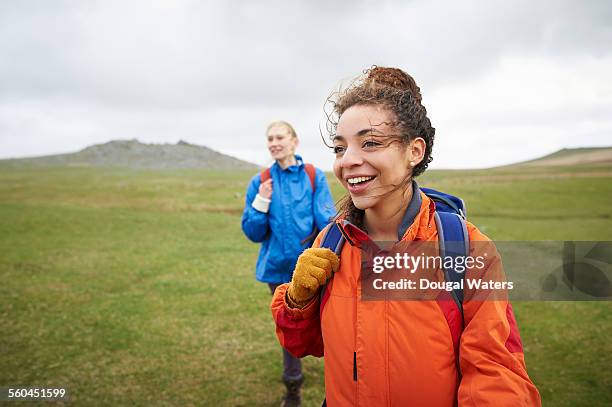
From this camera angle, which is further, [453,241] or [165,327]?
[165,327]

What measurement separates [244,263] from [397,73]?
46.5 ft

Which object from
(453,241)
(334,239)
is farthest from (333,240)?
(453,241)

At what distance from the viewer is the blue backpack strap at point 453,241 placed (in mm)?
2119

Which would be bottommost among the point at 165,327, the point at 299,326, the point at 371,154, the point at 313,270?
the point at 165,327

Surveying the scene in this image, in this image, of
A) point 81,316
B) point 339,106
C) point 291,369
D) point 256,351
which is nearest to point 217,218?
point 81,316

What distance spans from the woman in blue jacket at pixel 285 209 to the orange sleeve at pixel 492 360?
10.9 ft

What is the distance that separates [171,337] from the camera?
8.70m

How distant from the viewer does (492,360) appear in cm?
194

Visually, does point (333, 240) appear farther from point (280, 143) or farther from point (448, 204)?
point (280, 143)

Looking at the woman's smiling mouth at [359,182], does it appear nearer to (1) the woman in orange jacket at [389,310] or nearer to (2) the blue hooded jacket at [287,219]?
(1) the woman in orange jacket at [389,310]

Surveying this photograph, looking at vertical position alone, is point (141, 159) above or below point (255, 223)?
above

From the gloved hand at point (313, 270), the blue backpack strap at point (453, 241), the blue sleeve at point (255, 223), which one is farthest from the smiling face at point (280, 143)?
the blue backpack strap at point (453, 241)

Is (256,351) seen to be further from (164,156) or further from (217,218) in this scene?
(164,156)

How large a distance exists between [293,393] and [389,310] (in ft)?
14.1
